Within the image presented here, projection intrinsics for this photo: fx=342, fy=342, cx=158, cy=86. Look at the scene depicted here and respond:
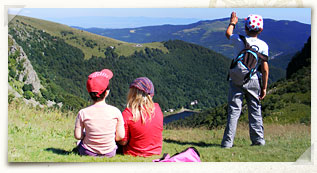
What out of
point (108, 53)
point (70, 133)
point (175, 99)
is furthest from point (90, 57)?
point (70, 133)

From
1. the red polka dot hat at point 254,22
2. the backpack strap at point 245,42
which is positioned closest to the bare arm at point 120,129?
the backpack strap at point 245,42

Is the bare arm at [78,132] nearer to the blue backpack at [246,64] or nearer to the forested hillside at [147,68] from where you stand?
the blue backpack at [246,64]

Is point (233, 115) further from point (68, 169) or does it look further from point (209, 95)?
point (209, 95)

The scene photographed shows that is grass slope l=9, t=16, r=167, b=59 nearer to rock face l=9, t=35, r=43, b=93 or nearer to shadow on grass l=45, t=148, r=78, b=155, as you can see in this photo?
rock face l=9, t=35, r=43, b=93

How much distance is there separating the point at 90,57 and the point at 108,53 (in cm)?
985

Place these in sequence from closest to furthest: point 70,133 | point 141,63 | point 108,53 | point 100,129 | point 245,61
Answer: point 100,129, point 245,61, point 70,133, point 141,63, point 108,53

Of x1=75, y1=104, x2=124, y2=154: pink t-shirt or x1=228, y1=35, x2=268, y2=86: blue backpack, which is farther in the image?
x1=228, y1=35, x2=268, y2=86: blue backpack

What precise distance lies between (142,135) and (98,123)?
61 centimetres

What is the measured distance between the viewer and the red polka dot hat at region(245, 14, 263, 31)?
4.75 meters

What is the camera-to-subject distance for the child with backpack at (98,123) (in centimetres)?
421

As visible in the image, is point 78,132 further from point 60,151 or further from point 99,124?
point 60,151

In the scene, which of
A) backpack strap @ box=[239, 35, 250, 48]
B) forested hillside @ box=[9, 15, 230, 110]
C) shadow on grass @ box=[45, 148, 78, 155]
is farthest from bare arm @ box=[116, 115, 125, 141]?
forested hillside @ box=[9, 15, 230, 110]

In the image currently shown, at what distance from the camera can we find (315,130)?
5.04 meters

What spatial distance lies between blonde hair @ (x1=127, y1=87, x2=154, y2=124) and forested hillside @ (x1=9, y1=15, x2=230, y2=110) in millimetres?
36033
